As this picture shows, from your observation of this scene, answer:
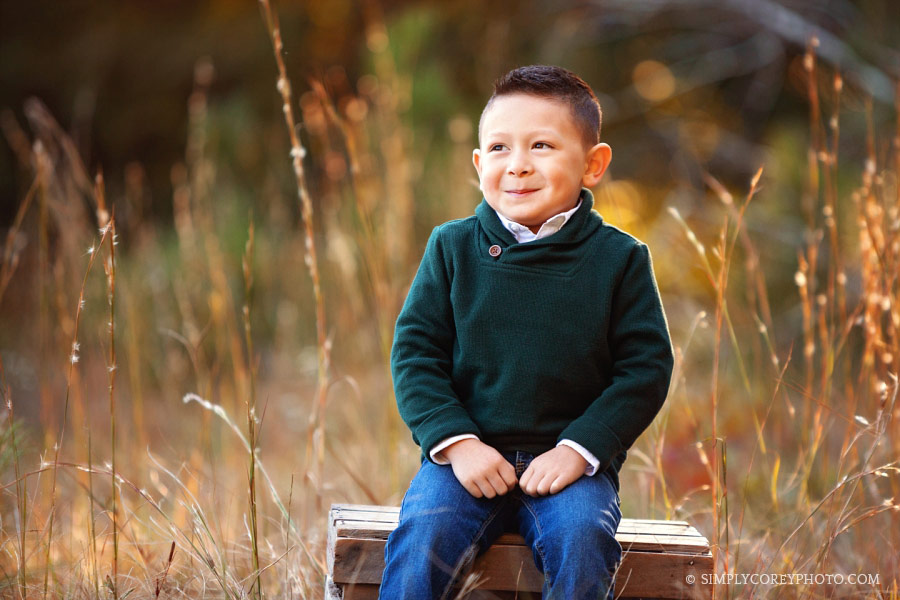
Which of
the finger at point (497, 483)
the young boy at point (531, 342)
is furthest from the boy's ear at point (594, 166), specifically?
the finger at point (497, 483)

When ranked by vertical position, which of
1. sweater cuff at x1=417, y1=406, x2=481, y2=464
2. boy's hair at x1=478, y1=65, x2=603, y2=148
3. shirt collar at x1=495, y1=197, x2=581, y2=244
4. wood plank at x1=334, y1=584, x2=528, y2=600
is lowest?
wood plank at x1=334, y1=584, x2=528, y2=600

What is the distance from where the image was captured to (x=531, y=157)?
1.37 meters

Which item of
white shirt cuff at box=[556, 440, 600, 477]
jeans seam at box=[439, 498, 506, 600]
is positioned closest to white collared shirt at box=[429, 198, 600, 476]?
white shirt cuff at box=[556, 440, 600, 477]

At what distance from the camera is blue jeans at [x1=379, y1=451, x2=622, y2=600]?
1224 mm

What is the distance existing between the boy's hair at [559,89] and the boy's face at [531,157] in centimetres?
1

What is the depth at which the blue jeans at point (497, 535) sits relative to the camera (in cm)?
122

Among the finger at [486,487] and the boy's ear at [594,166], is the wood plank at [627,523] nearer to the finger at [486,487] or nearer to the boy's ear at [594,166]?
the finger at [486,487]

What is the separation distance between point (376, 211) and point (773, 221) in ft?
5.12

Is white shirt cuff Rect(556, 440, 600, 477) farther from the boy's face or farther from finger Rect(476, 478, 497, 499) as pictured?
the boy's face

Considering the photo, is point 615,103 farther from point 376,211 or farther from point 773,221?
point 376,211

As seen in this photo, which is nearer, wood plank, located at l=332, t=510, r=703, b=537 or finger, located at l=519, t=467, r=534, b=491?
finger, located at l=519, t=467, r=534, b=491

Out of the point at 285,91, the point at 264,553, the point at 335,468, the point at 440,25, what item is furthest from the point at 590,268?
the point at 440,25

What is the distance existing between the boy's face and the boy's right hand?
1.20 ft

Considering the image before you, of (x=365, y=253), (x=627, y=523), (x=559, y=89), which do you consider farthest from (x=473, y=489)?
(x=365, y=253)
